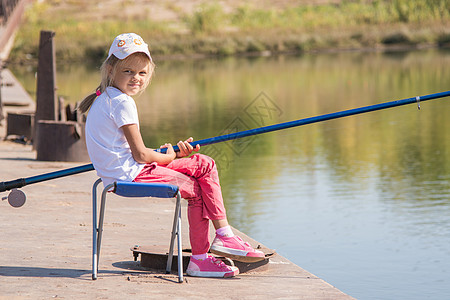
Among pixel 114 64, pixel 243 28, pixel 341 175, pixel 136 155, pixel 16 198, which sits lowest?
pixel 341 175

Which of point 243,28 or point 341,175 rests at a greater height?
point 243,28

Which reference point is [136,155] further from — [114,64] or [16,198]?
[16,198]

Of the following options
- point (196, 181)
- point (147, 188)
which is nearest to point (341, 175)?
point (196, 181)

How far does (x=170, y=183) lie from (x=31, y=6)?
43.0 meters

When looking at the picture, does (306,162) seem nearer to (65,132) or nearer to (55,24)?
(65,132)

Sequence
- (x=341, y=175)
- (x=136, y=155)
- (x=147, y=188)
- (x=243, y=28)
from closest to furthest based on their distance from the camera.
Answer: (x=147, y=188) < (x=136, y=155) < (x=341, y=175) < (x=243, y=28)

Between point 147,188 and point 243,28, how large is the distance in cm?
3502

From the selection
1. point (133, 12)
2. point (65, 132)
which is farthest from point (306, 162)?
point (133, 12)

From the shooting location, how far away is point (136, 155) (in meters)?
4.06

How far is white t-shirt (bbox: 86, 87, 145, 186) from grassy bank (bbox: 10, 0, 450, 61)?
28.7 metres

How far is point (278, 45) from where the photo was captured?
1351 inches

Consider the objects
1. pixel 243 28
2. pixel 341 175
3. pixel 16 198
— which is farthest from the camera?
pixel 243 28

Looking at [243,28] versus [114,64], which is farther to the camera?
[243,28]

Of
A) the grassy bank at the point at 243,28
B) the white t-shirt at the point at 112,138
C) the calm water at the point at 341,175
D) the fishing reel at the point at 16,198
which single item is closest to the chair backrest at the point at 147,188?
the white t-shirt at the point at 112,138
